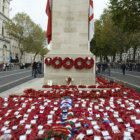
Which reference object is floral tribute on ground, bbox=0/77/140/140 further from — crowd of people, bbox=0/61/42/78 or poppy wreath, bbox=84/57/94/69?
crowd of people, bbox=0/61/42/78

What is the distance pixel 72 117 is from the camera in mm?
3988

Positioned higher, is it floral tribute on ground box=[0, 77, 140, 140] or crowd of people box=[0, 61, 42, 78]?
crowd of people box=[0, 61, 42, 78]

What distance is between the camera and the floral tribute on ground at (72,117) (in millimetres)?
3135

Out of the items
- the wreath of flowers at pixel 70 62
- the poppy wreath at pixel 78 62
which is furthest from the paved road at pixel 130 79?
the poppy wreath at pixel 78 62

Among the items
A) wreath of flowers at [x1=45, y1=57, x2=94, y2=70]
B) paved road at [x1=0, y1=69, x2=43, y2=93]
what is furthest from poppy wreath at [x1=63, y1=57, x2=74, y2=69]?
paved road at [x1=0, y1=69, x2=43, y2=93]

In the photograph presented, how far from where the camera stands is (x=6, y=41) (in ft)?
159

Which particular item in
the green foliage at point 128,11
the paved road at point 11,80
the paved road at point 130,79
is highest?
the green foliage at point 128,11

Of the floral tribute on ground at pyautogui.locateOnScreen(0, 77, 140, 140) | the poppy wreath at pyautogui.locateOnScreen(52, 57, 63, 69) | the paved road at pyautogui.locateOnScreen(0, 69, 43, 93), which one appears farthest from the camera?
the paved road at pyautogui.locateOnScreen(0, 69, 43, 93)

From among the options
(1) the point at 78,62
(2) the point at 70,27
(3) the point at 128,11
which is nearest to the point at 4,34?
(3) the point at 128,11

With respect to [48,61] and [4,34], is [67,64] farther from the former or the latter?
[4,34]

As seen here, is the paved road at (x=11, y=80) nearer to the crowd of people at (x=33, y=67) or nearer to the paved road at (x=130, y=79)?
→ the crowd of people at (x=33, y=67)

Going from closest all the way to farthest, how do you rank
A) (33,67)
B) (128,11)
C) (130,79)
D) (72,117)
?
(72,117) → (130,79) → (33,67) → (128,11)

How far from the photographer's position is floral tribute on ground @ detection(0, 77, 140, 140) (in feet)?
10.3

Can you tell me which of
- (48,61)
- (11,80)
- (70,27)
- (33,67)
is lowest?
(11,80)
